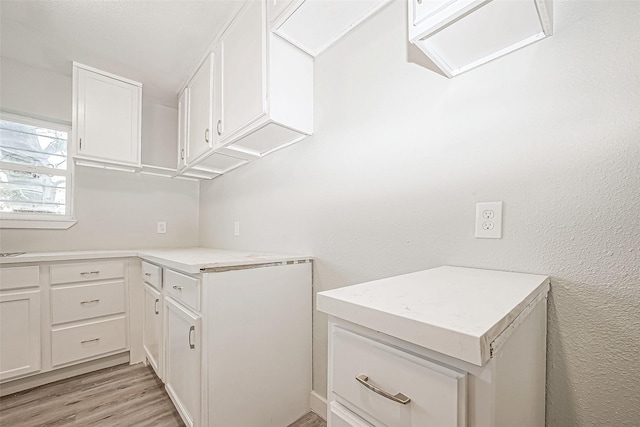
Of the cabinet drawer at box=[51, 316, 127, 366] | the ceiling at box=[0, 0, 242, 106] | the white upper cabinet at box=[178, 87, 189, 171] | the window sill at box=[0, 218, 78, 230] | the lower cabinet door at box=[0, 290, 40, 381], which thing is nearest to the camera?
the ceiling at box=[0, 0, 242, 106]

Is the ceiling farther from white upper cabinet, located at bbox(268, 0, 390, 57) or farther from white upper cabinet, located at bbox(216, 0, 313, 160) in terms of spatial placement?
white upper cabinet, located at bbox(268, 0, 390, 57)

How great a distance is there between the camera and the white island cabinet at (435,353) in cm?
43

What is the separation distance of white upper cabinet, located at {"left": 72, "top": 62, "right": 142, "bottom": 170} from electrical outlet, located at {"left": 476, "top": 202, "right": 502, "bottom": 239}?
2.53m

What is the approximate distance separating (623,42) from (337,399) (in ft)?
3.91

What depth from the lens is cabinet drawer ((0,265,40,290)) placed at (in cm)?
171

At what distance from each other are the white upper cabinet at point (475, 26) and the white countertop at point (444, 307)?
728 mm

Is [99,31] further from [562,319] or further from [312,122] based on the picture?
[562,319]

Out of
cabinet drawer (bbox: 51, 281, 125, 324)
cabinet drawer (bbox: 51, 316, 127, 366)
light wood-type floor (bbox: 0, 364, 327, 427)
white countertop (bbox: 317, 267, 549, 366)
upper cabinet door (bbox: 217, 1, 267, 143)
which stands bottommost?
light wood-type floor (bbox: 0, 364, 327, 427)

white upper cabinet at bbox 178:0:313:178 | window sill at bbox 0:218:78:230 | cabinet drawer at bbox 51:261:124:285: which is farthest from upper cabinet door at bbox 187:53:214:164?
window sill at bbox 0:218:78:230

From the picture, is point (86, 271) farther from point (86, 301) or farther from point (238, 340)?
point (238, 340)

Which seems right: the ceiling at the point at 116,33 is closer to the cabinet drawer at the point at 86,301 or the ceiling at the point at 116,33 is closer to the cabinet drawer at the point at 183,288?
the cabinet drawer at the point at 183,288

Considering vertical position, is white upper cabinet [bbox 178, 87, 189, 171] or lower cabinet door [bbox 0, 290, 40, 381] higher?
white upper cabinet [bbox 178, 87, 189, 171]

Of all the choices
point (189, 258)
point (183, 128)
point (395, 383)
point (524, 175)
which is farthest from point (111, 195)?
point (524, 175)

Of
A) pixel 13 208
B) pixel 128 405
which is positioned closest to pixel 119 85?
pixel 13 208
